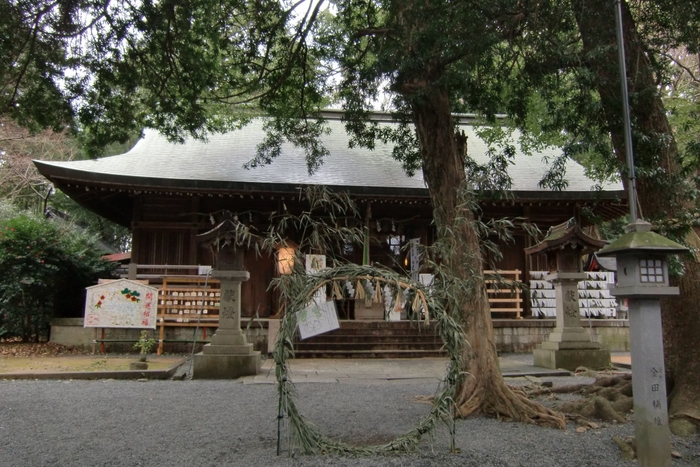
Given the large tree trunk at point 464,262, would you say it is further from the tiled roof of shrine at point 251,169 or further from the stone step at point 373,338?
the stone step at point 373,338

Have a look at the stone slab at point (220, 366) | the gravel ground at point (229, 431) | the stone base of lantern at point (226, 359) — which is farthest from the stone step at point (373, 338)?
the gravel ground at point (229, 431)

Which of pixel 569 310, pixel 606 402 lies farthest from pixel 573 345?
pixel 606 402

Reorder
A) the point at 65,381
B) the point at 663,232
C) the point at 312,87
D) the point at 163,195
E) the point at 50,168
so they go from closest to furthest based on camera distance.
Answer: the point at 663,232 → the point at 65,381 → the point at 312,87 → the point at 50,168 → the point at 163,195

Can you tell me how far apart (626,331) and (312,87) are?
989 cm

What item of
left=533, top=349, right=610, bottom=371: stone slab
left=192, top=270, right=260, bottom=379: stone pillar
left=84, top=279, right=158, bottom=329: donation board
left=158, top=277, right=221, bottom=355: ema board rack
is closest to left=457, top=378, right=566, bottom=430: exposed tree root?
left=533, top=349, right=610, bottom=371: stone slab

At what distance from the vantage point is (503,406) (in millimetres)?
5820

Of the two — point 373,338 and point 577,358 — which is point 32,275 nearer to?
point 373,338

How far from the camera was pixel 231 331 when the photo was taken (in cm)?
895

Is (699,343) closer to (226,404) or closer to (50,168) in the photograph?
(226,404)

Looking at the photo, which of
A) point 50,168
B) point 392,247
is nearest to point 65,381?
point 50,168

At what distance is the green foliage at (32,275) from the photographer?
1170cm

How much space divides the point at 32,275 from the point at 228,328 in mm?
5889

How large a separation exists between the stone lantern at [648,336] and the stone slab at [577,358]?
566cm

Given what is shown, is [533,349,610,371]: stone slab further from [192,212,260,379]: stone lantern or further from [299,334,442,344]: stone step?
[192,212,260,379]: stone lantern
